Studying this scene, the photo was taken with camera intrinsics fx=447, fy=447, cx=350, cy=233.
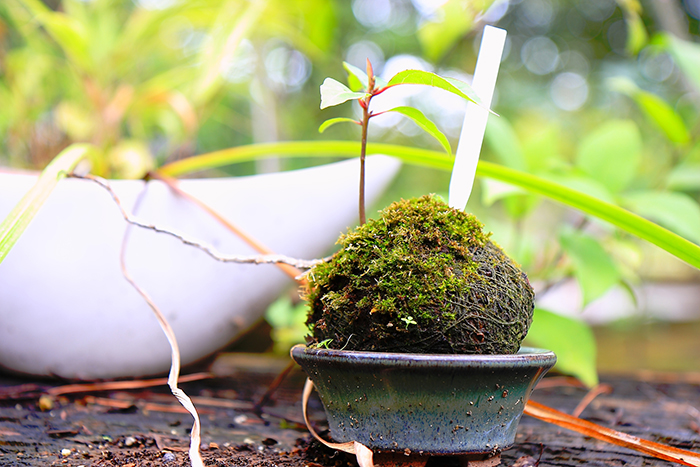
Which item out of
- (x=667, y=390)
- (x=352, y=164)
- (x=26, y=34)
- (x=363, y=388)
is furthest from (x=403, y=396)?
(x=26, y=34)

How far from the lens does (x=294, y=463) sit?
1.51 ft

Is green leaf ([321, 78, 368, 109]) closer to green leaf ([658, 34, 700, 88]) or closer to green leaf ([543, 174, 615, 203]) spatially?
green leaf ([543, 174, 615, 203])

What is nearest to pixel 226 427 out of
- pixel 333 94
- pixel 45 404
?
pixel 45 404

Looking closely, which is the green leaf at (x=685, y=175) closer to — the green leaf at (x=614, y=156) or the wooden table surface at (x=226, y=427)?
the green leaf at (x=614, y=156)

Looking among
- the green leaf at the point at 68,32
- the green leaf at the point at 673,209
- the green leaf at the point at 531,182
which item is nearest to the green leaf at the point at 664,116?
the green leaf at the point at 673,209

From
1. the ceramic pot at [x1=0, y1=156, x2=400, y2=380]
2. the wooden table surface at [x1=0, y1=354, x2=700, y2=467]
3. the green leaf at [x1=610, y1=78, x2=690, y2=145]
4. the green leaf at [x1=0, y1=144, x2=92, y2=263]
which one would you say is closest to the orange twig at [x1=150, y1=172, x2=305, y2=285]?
the ceramic pot at [x1=0, y1=156, x2=400, y2=380]

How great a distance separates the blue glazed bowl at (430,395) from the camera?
38cm

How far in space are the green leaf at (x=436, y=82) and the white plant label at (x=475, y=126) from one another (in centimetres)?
11

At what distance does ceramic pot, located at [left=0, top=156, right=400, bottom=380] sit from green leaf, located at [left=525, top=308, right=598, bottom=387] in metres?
0.38

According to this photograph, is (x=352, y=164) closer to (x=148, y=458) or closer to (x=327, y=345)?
(x=327, y=345)

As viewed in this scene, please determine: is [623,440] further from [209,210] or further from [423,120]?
[209,210]

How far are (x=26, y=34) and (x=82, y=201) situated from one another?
1.14 m

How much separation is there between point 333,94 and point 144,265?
1.77 feet

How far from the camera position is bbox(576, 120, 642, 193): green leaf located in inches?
33.4
